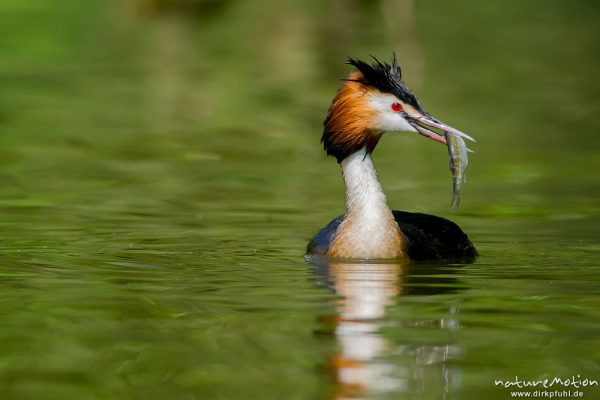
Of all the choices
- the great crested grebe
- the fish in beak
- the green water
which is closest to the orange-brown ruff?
the great crested grebe

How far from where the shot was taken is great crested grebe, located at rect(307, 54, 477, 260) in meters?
12.1

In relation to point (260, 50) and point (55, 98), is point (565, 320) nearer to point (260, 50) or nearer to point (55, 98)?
point (55, 98)

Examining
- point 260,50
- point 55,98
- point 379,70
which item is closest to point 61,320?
point 379,70

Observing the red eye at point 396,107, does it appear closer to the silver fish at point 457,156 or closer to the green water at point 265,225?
the silver fish at point 457,156

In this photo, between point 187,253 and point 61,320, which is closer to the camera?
point 61,320

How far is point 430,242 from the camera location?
1248cm

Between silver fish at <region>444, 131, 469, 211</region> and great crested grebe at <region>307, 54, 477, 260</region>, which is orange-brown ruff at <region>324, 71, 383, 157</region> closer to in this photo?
great crested grebe at <region>307, 54, 477, 260</region>

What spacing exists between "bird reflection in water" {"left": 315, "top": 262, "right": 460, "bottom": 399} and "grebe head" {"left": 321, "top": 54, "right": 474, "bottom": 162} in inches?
52.7

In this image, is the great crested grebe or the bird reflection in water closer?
the bird reflection in water

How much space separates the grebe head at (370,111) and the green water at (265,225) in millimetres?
1035

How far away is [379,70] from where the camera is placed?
12.2m

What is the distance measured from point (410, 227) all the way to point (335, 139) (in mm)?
969

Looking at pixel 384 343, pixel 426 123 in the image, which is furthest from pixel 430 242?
pixel 384 343

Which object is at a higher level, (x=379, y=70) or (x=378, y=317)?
(x=379, y=70)
